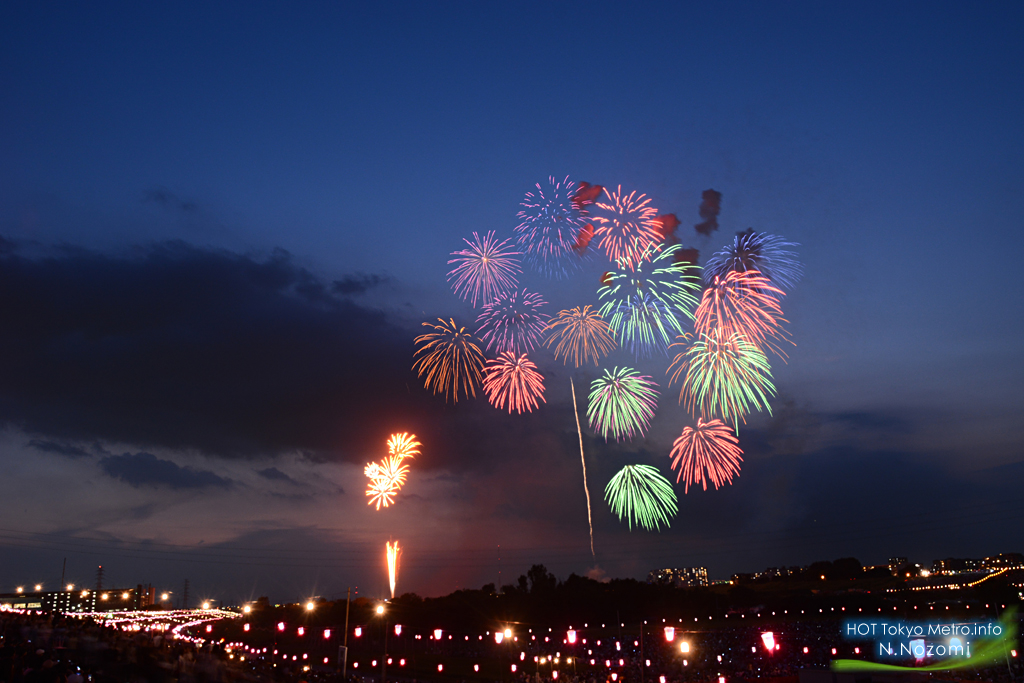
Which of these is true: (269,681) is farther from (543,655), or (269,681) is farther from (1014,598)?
(1014,598)

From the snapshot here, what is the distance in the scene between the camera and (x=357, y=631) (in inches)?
2222

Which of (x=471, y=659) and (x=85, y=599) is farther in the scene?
(x=85, y=599)

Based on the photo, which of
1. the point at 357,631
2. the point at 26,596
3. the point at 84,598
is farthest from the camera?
the point at 84,598

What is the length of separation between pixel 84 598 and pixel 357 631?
10054cm

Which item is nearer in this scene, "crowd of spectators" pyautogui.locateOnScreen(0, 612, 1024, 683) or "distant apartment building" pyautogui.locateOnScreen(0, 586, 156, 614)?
"crowd of spectators" pyautogui.locateOnScreen(0, 612, 1024, 683)

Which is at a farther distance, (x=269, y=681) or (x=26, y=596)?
(x=26, y=596)

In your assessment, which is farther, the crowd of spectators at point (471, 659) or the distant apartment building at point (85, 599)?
the distant apartment building at point (85, 599)

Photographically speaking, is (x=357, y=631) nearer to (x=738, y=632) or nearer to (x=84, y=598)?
(x=738, y=632)

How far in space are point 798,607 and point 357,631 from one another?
73.8m

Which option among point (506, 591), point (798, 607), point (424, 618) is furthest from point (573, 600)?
point (798, 607)

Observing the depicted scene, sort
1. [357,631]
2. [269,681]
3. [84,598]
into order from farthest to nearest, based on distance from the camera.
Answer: [84,598]
[357,631]
[269,681]

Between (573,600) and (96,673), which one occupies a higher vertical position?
(96,673)

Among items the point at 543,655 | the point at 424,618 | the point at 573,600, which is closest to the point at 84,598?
the point at 424,618

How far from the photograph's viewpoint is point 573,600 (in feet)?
371
